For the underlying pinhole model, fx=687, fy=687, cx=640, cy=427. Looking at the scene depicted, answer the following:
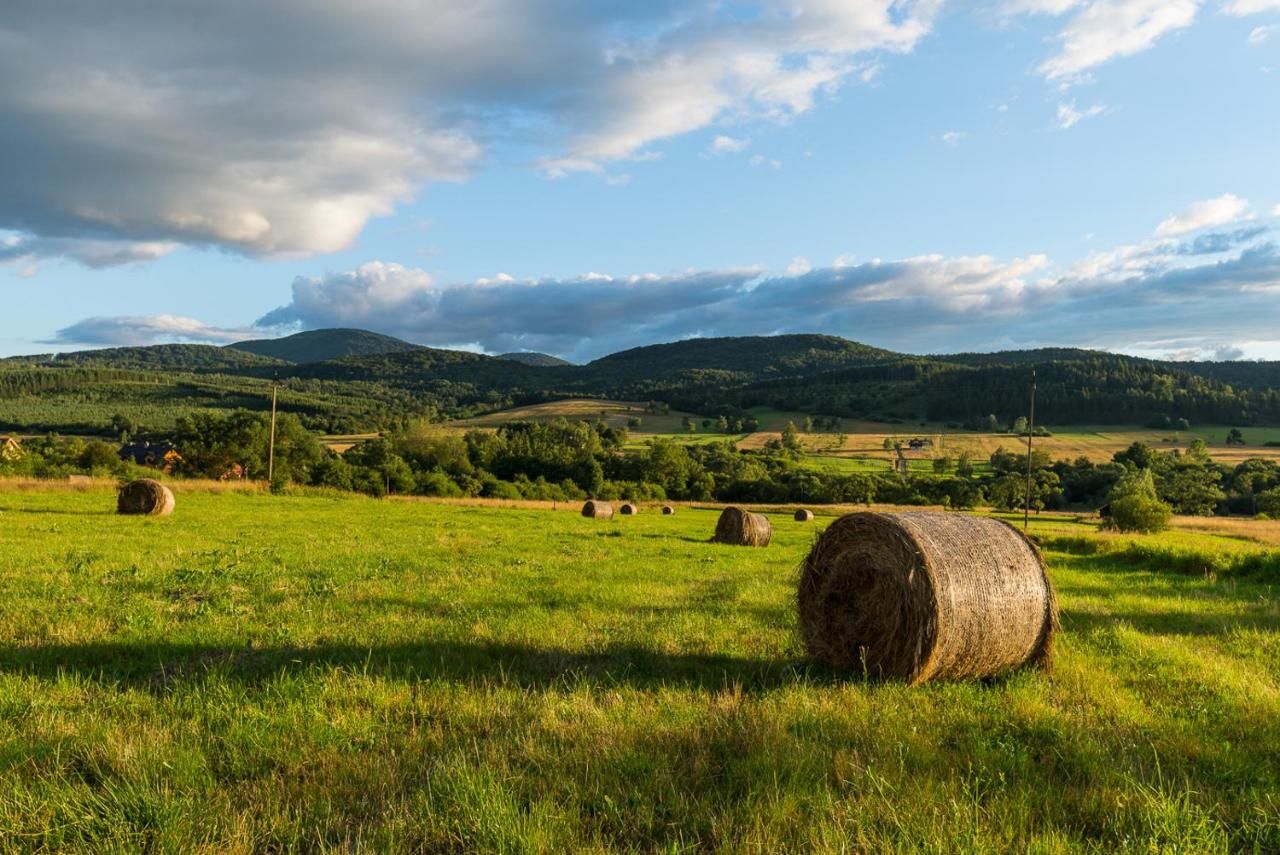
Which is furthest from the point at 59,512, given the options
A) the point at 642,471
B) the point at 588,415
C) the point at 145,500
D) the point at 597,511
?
the point at 588,415

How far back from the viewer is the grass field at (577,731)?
13.6ft

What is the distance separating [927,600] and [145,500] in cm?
3258

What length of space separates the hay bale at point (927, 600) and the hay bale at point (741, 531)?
64.3ft

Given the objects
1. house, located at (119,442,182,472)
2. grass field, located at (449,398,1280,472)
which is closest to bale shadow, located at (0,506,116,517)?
house, located at (119,442,182,472)

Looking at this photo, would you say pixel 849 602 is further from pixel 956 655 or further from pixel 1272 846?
pixel 1272 846

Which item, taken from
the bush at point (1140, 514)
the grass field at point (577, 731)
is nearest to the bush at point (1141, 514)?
the bush at point (1140, 514)

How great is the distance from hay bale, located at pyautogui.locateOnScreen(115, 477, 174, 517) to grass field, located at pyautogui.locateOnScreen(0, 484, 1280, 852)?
2012cm

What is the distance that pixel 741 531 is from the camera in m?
28.7

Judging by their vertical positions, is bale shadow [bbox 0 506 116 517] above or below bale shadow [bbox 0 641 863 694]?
below

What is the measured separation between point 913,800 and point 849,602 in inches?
162

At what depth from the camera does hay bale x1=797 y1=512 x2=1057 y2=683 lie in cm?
763

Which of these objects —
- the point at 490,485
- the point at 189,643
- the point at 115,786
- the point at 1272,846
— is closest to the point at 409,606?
the point at 189,643

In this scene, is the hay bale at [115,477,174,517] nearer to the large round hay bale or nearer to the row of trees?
the large round hay bale

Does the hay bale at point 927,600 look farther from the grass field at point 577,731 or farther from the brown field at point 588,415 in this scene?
the brown field at point 588,415
